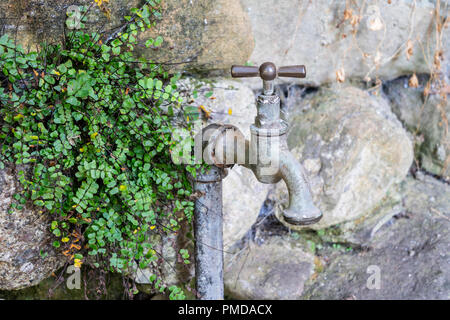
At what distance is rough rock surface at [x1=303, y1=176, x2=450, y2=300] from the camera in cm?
157

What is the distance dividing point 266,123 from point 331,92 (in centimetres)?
78

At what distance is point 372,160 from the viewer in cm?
174

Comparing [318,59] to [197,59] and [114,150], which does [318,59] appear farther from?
[114,150]

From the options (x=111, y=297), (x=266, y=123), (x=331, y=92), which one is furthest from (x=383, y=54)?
(x=111, y=297)

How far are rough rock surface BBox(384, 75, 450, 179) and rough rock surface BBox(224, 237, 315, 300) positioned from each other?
61 cm

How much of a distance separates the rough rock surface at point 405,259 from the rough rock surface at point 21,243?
33.3 inches

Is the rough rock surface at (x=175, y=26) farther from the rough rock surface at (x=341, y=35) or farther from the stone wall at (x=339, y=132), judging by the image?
the rough rock surface at (x=341, y=35)

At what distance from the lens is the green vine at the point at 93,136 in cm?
122

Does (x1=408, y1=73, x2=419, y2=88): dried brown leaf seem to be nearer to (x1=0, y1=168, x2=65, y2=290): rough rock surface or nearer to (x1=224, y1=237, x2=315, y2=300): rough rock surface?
(x1=224, y1=237, x2=315, y2=300): rough rock surface

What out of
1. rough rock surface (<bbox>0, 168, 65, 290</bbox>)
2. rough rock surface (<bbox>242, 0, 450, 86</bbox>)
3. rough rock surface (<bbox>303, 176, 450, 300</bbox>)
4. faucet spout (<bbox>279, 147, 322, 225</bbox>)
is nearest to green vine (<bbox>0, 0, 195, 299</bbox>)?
rough rock surface (<bbox>0, 168, 65, 290</bbox>)

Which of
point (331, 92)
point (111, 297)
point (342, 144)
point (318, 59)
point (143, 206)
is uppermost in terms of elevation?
point (318, 59)

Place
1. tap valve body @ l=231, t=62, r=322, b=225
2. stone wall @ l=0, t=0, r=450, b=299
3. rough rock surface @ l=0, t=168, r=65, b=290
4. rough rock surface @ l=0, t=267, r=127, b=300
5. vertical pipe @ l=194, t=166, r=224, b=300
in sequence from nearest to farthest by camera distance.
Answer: tap valve body @ l=231, t=62, r=322, b=225
rough rock surface @ l=0, t=168, r=65, b=290
vertical pipe @ l=194, t=166, r=224, b=300
stone wall @ l=0, t=0, r=450, b=299
rough rock surface @ l=0, t=267, r=127, b=300

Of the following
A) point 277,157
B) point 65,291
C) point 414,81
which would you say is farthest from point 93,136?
point 414,81

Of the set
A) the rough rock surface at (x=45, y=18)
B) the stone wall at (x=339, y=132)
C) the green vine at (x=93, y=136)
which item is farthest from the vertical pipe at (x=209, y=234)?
the rough rock surface at (x=45, y=18)
